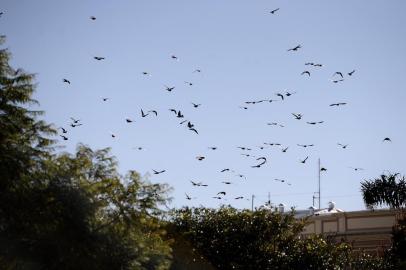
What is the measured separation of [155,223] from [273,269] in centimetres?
1179

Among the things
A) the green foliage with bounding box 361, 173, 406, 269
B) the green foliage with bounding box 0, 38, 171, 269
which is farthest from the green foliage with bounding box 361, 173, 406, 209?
the green foliage with bounding box 0, 38, 171, 269

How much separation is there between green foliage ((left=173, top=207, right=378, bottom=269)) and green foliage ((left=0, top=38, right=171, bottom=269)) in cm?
1088

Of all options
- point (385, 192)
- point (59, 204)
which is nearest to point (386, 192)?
point (385, 192)

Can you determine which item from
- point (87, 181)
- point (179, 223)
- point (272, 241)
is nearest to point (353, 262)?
point (272, 241)

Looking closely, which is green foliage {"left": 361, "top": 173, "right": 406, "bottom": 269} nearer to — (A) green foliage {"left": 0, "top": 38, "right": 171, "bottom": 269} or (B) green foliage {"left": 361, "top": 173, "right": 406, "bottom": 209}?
(B) green foliage {"left": 361, "top": 173, "right": 406, "bottom": 209}

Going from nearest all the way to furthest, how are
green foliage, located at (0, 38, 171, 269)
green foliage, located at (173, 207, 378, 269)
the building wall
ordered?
green foliage, located at (0, 38, 171, 269) < green foliage, located at (173, 207, 378, 269) < the building wall

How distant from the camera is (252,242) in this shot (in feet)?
92.7

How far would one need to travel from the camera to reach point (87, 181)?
16.4m

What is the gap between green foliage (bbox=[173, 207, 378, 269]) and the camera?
28.1m

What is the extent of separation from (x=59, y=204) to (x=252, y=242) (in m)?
14.2

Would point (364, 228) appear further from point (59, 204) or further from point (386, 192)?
point (59, 204)

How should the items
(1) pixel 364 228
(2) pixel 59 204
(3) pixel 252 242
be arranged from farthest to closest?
(1) pixel 364 228 → (3) pixel 252 242 → (2) pixel 59 204

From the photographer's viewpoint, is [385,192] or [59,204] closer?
[59,204]

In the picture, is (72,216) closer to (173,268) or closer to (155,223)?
(155,223)
